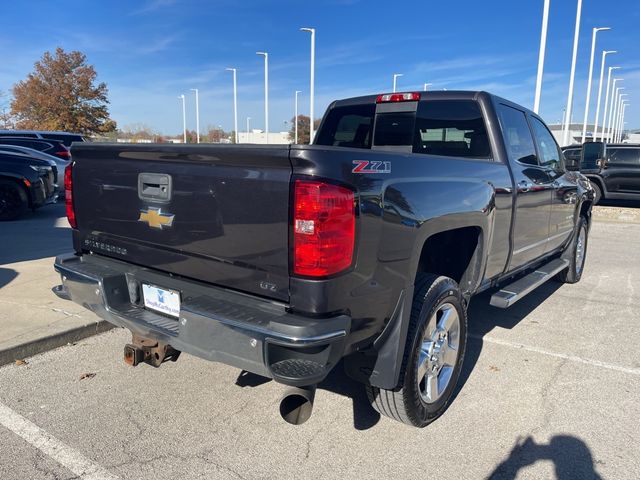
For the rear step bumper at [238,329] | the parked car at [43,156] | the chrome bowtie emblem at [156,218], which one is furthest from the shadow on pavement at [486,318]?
the parked car at [43,156]

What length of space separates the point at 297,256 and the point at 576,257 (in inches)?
217

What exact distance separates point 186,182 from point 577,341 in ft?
12.5

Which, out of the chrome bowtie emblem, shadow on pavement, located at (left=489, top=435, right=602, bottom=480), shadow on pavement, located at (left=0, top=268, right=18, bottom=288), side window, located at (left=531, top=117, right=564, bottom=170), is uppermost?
side window, located at (left=531, top=117, right=564, bottom=170)

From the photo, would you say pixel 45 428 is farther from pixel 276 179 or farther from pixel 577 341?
pixel 577 341

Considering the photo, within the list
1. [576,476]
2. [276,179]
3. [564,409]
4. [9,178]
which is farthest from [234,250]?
[9,178]

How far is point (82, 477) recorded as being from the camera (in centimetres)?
254

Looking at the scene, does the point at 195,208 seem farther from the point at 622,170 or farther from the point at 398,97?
the point at 622,170

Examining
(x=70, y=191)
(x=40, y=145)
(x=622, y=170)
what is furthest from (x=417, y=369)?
(x=622, y=170)

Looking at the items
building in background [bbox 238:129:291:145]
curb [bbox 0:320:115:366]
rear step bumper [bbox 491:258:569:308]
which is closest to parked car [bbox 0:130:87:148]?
curb [bbox 0:320:115:366]

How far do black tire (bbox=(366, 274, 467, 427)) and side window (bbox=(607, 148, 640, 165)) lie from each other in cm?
1425

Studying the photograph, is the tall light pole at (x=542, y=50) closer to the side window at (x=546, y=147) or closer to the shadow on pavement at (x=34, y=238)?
the side window at (x=546, y=147)

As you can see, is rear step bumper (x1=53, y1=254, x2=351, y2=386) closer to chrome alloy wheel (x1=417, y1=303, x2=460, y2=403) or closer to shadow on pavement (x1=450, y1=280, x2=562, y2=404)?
chrome alloy wheel (x1=417, y1=303, x2=460, y2=403)

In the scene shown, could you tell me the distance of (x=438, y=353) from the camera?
10.3 ft

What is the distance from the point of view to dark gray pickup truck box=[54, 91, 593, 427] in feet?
7.29
